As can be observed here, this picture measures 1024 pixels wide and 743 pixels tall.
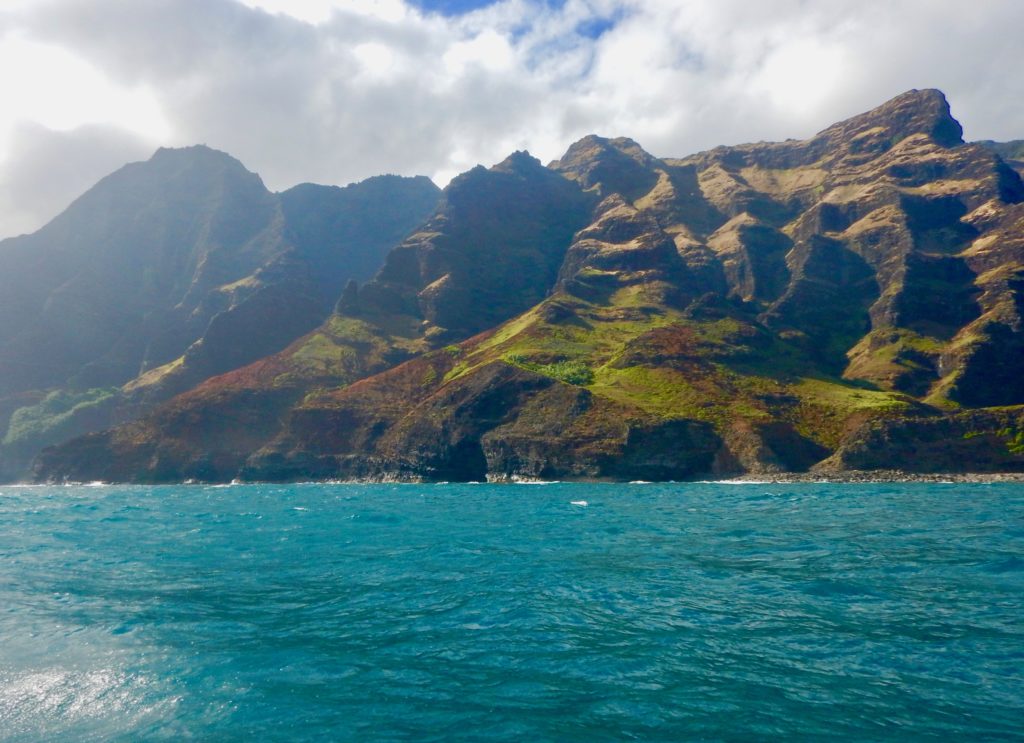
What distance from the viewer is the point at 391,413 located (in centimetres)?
18362

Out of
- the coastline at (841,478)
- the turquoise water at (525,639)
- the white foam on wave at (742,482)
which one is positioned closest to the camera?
the turquoise water at (525,639)

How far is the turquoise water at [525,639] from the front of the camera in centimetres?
1590

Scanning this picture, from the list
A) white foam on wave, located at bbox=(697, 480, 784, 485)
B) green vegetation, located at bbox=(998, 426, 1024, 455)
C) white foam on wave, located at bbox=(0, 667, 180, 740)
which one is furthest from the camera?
white foam on wave, located at bbox=(697, 480, 784, 485)

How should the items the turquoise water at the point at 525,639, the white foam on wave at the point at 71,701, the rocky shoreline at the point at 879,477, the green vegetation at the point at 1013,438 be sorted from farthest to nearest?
the green vegetation at the point at 1013,438 → the rocky shoreline at the point at 879,477 → the white foam on wave at the point at 71,701 → the turquoise water at the point at 525,639

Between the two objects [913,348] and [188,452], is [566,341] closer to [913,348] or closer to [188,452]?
[913,348]

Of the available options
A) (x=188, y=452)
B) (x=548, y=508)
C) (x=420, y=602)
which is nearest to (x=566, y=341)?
(x=188, y=452)

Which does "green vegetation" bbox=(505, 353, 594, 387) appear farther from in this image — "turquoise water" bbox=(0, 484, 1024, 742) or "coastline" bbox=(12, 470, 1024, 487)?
"turquoise water" bbox=(0, 484, 1024, 742)

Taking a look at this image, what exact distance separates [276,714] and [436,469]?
140 metres

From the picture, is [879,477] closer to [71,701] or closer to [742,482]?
[742,482]

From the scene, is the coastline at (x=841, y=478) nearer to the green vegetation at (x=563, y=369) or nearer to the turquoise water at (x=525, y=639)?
the green vegetation at (x=563, y=369)

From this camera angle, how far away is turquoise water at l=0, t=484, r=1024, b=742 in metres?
15.9

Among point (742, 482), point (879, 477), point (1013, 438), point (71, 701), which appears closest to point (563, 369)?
point (742, 482)

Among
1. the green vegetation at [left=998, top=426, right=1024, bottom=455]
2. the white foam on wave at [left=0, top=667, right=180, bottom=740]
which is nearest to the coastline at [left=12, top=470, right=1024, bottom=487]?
the green vegetation at [left=998, top=426, right=1024, bottom=455]

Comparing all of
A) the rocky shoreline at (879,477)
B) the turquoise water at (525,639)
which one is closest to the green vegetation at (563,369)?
the rocky shoreline at (879,477)
